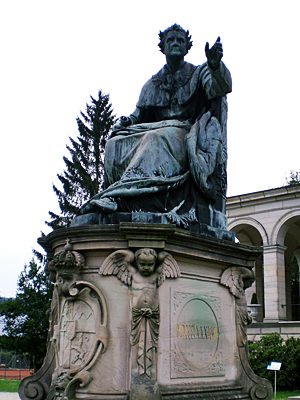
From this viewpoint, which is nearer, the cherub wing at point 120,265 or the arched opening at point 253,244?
the cherub wing at point 120,265

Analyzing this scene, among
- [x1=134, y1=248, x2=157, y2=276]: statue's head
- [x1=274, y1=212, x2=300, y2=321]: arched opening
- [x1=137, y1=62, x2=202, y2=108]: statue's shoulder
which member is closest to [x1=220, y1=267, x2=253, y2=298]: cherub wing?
[x1=134, y1=248, x2=157, y2=276]: statue's head

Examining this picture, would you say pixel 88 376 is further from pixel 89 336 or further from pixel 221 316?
pixel 221 316

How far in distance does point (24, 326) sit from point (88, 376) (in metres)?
27.3

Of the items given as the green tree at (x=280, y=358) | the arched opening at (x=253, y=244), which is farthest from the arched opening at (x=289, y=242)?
the green tree at (x=280, y=358)

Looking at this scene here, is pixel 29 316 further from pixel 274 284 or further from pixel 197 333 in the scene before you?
pixel 197 333

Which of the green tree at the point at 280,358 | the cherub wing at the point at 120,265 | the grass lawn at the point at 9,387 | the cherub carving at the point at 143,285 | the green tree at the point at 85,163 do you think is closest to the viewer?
the cherub carving at the point at 143,285

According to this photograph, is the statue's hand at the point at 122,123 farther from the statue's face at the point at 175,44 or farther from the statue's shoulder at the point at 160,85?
the statue's face at the point at 175,44

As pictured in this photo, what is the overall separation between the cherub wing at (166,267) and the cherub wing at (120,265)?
315 mm

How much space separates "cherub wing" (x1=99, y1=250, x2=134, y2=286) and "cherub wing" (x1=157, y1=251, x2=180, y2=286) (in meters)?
0.31

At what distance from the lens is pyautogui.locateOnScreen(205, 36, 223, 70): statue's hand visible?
753 centimetres

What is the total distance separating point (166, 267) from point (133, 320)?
703 millimetres

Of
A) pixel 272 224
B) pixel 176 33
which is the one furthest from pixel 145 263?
pixel 272 224

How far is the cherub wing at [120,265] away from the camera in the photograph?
6.35m

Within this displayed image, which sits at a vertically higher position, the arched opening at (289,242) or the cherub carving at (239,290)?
the arched opening at (289,242)
